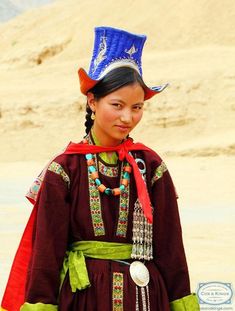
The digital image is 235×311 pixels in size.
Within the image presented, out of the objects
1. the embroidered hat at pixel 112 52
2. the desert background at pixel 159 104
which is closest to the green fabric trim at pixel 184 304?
the embroidered hat at pixel 112 52

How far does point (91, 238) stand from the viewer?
2832mm

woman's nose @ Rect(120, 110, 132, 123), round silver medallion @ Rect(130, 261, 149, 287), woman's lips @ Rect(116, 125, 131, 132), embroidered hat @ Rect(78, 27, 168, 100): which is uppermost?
embroidered hat @ Rect(78, 27, 168, 100)

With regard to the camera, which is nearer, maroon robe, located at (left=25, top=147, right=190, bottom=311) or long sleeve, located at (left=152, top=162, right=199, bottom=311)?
maroon robe, located at (left=25, top=147, right=190, bottom=311)

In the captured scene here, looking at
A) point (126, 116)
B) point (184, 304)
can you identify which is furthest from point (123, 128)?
point (184, 304)

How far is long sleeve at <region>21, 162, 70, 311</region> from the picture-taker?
2.75m

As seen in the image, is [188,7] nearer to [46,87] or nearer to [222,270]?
[46,87]

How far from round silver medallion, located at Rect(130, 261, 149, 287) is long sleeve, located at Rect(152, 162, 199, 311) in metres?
0.11

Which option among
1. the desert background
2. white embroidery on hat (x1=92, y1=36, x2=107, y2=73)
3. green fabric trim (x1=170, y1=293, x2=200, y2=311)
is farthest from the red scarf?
the desert background

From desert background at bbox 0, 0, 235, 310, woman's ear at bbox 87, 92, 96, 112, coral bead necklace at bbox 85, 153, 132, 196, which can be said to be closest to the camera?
coral bead necklace at bbox 85, 153, 132, 196

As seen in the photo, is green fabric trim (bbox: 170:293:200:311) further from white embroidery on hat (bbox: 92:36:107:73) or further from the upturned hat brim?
white embroidery on hat (bbox: 92:36:107:73)

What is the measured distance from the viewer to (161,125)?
21250 millimetres

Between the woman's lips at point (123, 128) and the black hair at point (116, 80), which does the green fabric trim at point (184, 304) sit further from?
the black hair at point (116, 80)

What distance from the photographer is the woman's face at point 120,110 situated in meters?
2.86

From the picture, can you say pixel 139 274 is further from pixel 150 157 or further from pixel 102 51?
pixel 102 51
